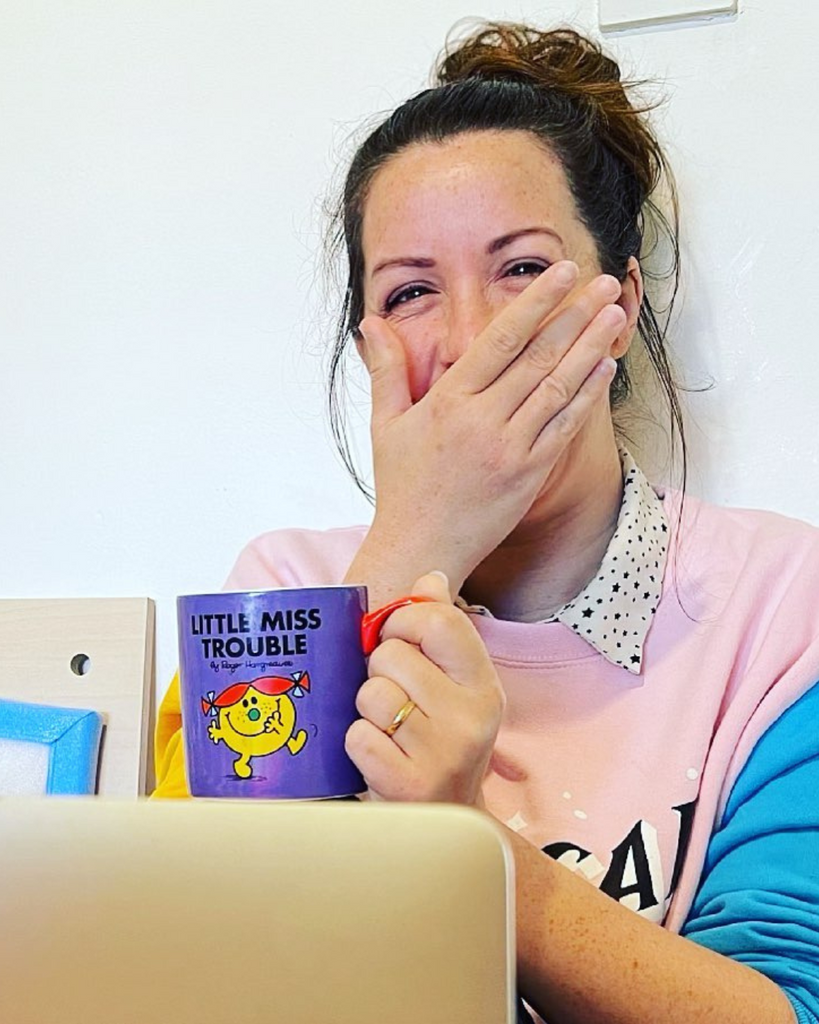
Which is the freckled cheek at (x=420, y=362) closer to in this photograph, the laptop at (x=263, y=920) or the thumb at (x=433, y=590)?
the thumb at (x=433, y=590)

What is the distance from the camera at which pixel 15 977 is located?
1.24ft

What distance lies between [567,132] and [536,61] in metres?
0.13

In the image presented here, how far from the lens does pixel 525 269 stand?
0.94 meters

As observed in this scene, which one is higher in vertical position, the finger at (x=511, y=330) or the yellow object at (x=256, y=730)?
the finger at (x=511, y=330)

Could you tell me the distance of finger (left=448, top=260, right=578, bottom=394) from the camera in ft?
2.75

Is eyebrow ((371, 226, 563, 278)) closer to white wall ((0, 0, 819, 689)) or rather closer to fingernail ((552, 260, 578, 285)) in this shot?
fingernail ((552, 260, 578, 285))

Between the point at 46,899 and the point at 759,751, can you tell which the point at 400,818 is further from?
the point at 759,751

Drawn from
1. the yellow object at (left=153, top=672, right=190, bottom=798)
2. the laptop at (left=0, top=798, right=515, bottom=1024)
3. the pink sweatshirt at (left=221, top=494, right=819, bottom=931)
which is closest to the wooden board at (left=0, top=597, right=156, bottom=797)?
the yellow object at (left=153, top=672, right=190, bottom=798)

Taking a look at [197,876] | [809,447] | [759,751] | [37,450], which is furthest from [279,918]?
[37,450]

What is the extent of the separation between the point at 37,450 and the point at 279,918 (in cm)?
112

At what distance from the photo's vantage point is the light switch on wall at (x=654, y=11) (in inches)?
45.8

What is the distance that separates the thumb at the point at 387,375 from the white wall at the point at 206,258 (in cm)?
37

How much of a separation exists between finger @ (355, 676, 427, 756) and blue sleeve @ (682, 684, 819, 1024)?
12.4 inches

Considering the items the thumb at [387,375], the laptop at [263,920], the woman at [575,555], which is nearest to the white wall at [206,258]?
the woman at [575,555]
